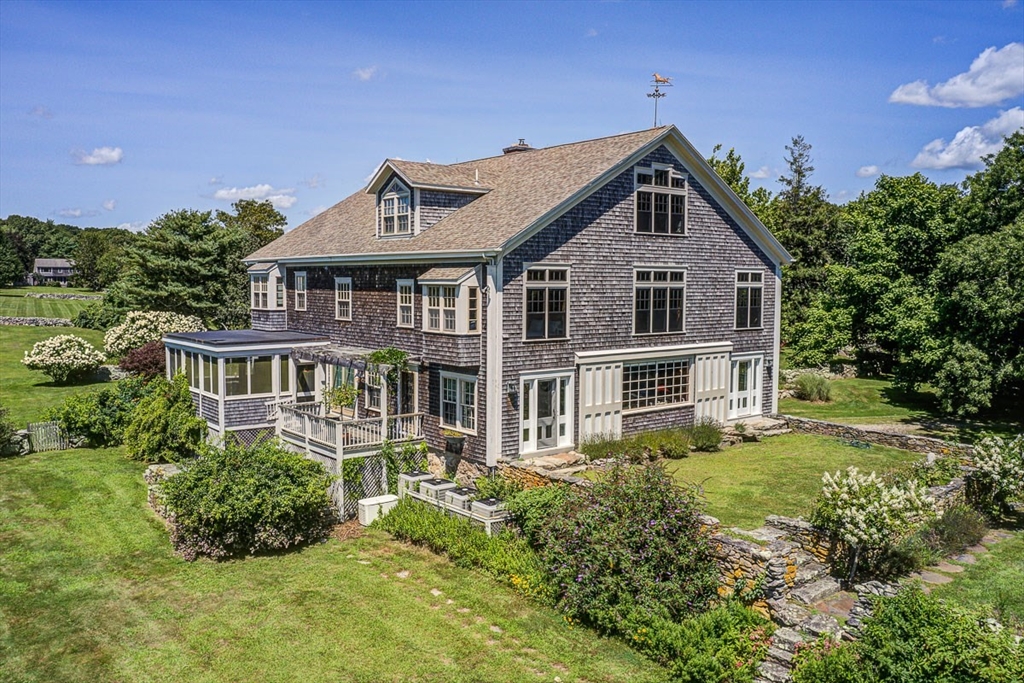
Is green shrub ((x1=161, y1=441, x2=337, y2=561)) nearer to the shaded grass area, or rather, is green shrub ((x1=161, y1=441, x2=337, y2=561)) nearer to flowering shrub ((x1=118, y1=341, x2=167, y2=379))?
the shaded grass area

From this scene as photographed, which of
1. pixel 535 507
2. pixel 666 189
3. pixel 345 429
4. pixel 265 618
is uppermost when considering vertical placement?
pixel 666 189

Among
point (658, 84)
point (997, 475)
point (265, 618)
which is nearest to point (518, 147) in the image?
point (658, 84)

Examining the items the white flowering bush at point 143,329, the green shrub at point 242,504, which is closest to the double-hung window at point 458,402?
the green shrub at point 242,504

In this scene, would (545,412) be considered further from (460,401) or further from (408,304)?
(408,304)

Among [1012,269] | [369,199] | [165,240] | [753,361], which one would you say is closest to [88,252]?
[165,240]

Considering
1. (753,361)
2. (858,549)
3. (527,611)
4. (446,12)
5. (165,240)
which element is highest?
(446,12)

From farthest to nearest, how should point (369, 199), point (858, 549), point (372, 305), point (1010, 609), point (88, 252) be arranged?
point (88, 252), point (369, 199), point (372, 305), point (858, 549), point (1010, 609)

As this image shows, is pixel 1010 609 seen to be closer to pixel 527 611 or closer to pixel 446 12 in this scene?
pixel 527 611

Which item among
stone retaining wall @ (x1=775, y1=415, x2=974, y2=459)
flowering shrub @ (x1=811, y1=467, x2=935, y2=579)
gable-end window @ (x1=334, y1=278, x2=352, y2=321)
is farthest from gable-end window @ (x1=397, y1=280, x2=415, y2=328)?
stone retaining wall @ (x1=775, y1=415, x2=974, y2=459)
